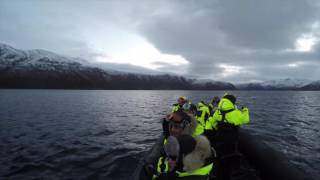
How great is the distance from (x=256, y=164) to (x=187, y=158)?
218 inches

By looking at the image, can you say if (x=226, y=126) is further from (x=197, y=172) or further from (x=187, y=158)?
(x=187, y=158)

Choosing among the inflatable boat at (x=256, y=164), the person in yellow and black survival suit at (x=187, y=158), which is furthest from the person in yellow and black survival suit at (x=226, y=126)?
the person in yellow and black survival suit at (x=187, y=158)

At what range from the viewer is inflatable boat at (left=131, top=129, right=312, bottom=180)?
5.68 m

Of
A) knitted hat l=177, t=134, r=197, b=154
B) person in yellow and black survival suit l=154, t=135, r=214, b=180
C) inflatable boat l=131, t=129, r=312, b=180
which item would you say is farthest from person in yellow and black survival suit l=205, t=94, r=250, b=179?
knitted hat l=177, t=134, r=197, b=154

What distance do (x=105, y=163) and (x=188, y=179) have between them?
863 cm

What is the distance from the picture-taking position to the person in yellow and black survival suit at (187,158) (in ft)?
9.08

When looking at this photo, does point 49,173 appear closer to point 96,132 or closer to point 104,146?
point 104,146

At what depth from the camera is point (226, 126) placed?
272 inches

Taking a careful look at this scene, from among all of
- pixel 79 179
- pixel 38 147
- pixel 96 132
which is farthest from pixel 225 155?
pixel 96 132

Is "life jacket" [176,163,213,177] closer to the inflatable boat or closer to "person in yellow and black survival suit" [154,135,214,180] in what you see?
"person in yellow and black survival suit" [154,135,214,180]

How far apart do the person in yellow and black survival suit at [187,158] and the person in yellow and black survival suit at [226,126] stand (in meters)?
3.91

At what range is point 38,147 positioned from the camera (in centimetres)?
1297

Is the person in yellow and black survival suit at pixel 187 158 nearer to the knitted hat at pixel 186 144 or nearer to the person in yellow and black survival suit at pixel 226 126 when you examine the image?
the knitted hat at pixel 186 144

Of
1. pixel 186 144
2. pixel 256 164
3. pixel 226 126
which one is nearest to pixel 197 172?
pixel 186 144
